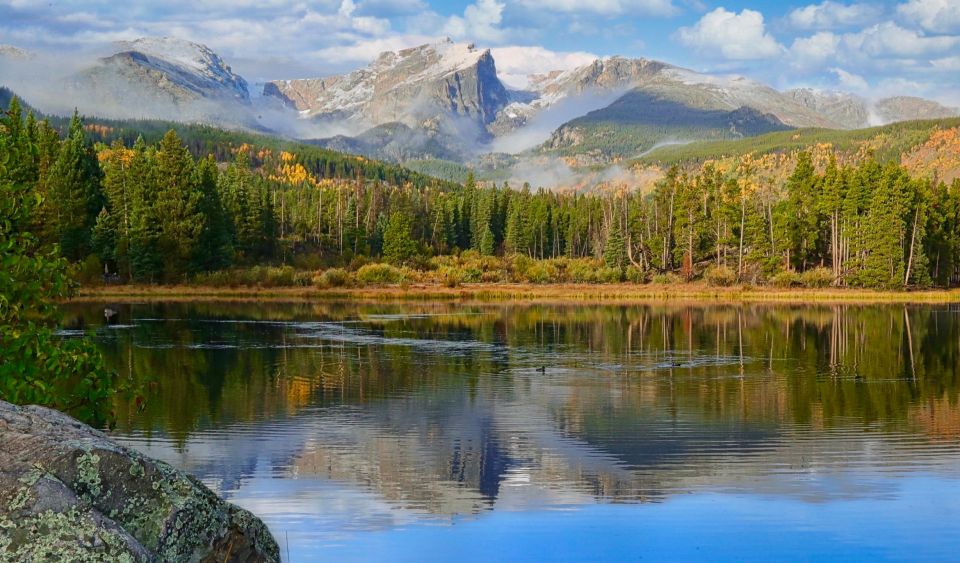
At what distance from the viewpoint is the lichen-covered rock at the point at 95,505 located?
15.3 feet

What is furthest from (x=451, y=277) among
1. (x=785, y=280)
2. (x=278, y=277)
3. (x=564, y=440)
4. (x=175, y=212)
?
(x=564, y=440)

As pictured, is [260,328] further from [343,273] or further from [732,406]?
[343,273]

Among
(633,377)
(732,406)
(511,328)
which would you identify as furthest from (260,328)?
(732,406)

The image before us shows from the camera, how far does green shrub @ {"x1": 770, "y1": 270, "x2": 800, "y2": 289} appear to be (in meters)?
97.1

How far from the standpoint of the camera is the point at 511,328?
5625cm

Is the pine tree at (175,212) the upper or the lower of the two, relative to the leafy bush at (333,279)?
upper

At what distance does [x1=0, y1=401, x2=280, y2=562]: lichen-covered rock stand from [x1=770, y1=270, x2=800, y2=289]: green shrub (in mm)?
96729

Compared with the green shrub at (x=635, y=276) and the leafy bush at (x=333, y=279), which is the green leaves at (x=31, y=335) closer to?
the leafy bush at (x=333, y=279)

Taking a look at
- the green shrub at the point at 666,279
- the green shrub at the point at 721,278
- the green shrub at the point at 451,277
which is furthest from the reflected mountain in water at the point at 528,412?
the green shrub at the point at 666,279

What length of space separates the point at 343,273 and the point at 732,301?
1536 inches

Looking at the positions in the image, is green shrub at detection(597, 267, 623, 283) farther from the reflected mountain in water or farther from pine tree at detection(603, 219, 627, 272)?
the reflected mountain in water

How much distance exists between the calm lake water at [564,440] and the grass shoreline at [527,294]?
3746cm

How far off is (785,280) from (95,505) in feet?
321

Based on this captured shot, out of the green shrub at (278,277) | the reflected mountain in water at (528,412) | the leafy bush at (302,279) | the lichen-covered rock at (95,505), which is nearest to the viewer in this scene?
the lichen-covered rock at (95,505)
